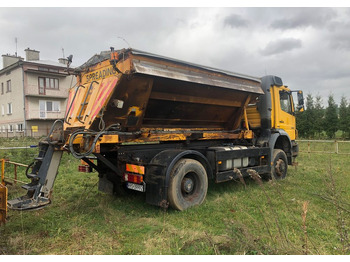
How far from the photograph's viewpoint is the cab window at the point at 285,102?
8.56 meters

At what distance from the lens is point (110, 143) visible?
5.14 metres

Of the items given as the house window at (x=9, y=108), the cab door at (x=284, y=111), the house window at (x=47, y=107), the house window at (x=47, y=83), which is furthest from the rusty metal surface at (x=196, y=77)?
the house window at (x=9, y=108)

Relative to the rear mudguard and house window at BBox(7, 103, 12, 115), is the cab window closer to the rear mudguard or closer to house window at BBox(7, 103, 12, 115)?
the rear mudguard

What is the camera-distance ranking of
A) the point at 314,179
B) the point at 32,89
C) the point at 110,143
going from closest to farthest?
the point at 110,143, the point at 314,179, the point at 32,89

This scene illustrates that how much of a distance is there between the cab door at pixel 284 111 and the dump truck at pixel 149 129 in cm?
140

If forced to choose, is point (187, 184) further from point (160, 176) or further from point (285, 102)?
point (285, 102)

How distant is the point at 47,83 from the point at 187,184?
89.6 feet

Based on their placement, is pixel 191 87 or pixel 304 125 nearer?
pixel 191 87

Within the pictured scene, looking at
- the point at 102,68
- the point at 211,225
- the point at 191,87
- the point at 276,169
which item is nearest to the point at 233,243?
the point at 211,225

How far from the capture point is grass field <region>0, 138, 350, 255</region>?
3461mm

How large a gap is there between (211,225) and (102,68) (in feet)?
11.3

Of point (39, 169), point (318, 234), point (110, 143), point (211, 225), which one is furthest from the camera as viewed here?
point (110, 143)

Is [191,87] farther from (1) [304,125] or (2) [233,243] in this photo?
(1) [304,125]

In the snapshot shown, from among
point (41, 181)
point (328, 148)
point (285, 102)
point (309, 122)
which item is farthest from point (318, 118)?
point (41, 181)
